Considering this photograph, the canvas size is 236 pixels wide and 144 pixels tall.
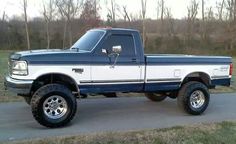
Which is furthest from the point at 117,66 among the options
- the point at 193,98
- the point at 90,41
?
the point at 193,98

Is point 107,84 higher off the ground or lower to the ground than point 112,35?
lower

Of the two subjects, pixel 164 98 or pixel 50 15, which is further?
pixel 50 15

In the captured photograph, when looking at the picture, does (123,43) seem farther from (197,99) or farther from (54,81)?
(197,99)

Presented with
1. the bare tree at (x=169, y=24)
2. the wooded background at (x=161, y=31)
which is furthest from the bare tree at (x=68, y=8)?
the bare tree at (x=169, y=24)

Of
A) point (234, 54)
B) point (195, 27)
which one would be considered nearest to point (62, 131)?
point (234, 54)

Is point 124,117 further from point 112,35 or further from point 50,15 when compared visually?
point 50,15

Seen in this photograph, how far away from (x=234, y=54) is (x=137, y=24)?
13.0 meters

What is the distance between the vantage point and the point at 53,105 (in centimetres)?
825

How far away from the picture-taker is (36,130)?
790 cm

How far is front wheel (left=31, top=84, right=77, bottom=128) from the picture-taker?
8.00m

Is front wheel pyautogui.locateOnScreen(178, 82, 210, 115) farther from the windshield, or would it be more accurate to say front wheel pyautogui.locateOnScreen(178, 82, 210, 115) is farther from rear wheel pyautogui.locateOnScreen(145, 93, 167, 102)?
the windshield

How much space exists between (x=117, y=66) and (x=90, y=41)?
0.87 m

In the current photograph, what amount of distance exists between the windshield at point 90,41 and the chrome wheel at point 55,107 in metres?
1.35

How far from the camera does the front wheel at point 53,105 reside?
8.00 metres
